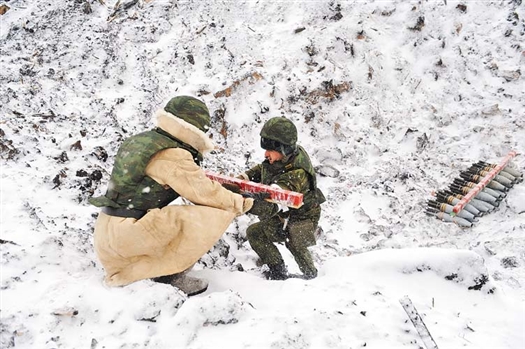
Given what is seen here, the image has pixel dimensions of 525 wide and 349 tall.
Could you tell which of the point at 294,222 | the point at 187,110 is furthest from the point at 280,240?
the point at 187,110

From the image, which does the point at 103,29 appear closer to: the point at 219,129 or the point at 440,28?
the point at 219,129

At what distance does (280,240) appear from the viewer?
492 centimetres

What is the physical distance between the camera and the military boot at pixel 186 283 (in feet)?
12.4

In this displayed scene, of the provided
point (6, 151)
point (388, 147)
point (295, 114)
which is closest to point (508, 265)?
point (388, 147)

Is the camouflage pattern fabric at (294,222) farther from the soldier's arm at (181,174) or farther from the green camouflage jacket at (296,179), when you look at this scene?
the soldier's arm at (181,174)

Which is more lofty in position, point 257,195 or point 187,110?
point 187,110

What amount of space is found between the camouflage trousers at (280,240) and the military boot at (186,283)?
116cm

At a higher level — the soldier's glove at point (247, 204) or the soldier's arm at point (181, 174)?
the soldier's arm at point (181, 174)

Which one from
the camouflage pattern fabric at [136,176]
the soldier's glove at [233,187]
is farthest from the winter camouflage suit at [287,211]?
the camouflage pattern fabric at [136,176]

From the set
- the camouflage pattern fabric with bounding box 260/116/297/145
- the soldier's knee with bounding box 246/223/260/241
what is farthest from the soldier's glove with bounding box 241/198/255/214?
the soldier's knee with bounding box 246/223/260/241

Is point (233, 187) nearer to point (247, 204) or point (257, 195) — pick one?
point (257, 195)

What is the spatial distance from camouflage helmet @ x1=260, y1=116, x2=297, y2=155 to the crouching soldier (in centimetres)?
104

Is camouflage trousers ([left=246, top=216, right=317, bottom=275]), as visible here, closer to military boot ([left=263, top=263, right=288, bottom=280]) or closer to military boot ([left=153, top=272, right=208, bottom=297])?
military boot ([left=263, top=263, right=288, bottom=280])

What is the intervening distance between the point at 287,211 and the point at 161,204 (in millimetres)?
1629
